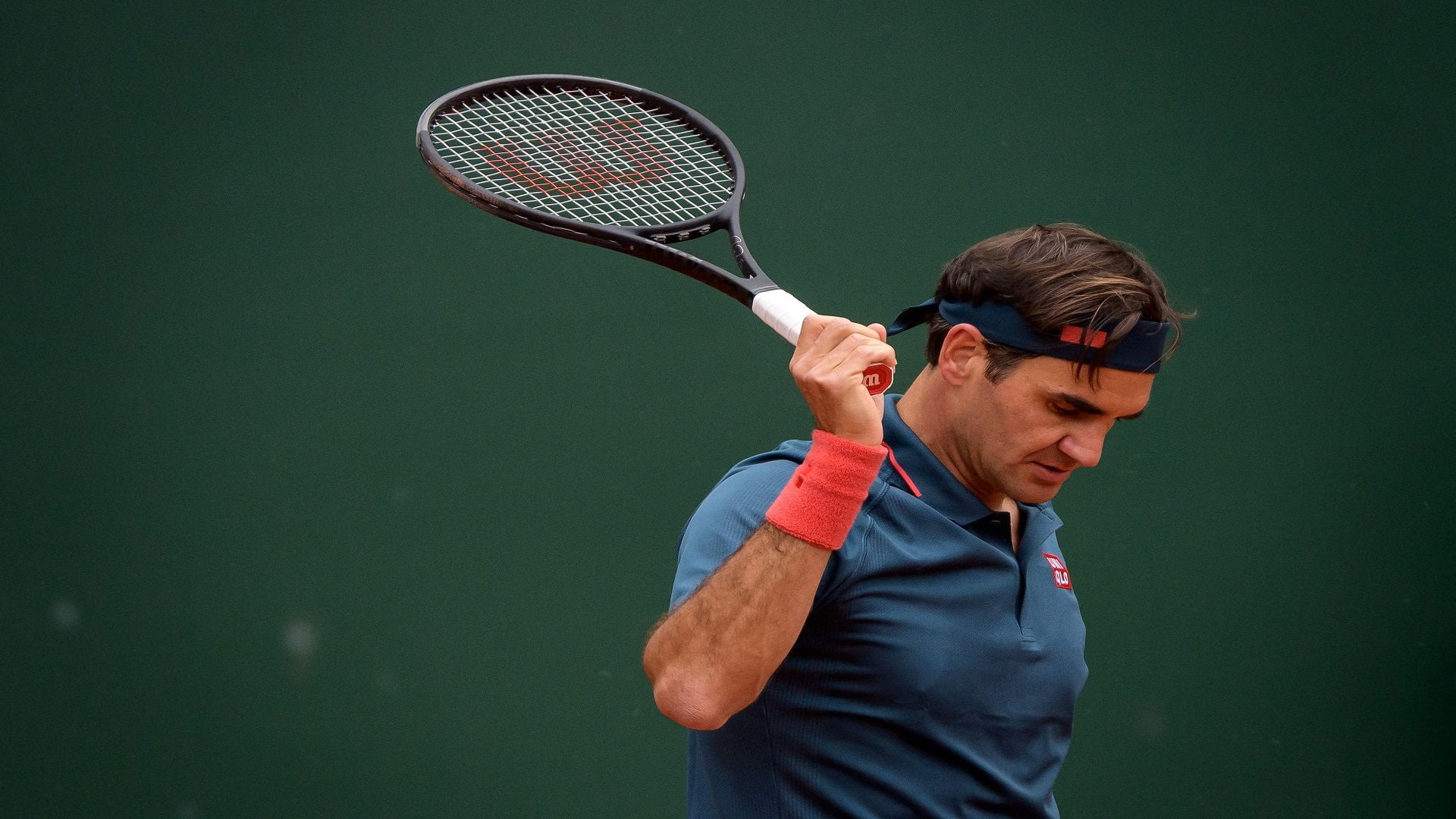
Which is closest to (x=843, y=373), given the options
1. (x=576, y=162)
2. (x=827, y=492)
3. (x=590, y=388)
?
(x=827, y=492)

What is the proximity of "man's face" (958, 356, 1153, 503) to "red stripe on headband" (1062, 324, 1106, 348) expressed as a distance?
0.09 ft

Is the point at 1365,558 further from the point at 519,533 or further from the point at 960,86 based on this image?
the point at 519,533

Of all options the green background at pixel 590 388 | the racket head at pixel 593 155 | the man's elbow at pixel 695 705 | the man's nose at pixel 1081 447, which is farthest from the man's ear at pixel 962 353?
the green background at pixel 590 388

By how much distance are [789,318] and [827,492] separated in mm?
264

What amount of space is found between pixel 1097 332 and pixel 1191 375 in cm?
184

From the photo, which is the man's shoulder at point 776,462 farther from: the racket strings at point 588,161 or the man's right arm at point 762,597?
the racket strings at point 588,161

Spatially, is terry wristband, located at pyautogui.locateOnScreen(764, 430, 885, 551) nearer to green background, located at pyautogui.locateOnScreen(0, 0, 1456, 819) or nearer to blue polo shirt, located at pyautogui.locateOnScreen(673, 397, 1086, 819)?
blue polo shirt, located at pyautogui.locateOnScreen(673, 397, 1086, 819)

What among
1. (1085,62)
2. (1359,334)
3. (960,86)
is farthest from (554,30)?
(1359,334)

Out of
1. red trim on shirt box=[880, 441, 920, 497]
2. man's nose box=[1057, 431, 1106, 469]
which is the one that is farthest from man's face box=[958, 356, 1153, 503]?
red trim on shirt box=[880, 441, 920, 497]

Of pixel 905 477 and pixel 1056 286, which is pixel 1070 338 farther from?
pixel 905 477

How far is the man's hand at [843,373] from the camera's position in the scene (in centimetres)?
125

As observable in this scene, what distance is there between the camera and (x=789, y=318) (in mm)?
1448

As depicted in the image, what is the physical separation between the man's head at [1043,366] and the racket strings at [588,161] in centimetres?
49

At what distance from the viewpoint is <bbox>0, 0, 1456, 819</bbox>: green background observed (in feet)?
9.25
